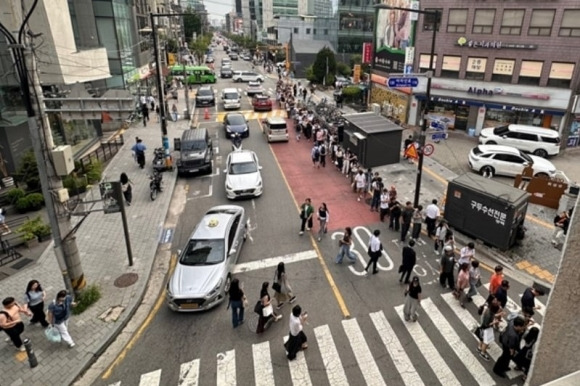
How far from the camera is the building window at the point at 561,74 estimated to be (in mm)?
25031

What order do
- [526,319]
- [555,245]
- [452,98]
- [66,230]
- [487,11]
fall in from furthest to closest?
[452,98] → [487,11] → [555,245] → [66,230] → [526,319]

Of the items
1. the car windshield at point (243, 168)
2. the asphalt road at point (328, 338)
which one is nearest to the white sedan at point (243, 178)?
the car windshield at point (243, 168)

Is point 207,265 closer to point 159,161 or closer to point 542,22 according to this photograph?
point 159,161

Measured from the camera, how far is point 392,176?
21625 millimetres

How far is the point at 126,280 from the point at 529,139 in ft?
81.0

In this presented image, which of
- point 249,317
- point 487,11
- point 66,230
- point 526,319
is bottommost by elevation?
point 249,317

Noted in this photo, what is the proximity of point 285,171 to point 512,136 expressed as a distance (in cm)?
1502

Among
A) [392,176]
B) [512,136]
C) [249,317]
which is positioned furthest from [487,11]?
[249,317]

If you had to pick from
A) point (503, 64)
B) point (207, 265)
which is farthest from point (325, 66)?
point (207, 265)

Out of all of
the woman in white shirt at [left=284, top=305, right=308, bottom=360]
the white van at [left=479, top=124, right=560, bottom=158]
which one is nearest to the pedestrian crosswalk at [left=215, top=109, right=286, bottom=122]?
the white van at [left=479, top=124, right=560, bottom=158]

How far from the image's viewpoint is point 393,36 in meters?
34.1

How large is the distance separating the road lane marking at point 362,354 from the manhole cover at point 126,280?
6.79 m

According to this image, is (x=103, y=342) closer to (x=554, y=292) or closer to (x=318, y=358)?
(x=318, y=358)

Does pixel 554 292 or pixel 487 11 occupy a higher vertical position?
pixel 487 11
